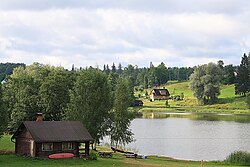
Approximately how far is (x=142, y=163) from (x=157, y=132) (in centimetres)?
3665

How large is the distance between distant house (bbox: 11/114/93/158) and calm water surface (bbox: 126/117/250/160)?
1223 cm

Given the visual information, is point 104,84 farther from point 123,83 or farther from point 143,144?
point 143,144

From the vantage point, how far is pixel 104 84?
59125 mm

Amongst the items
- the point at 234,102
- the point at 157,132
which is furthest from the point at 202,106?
the point at 157,132

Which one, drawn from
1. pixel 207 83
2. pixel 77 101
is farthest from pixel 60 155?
pixel 207 83

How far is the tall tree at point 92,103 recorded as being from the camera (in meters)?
57.1

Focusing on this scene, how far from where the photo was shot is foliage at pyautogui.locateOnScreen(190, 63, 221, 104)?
15262 centimetres

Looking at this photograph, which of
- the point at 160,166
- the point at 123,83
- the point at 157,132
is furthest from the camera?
the point at 157,132

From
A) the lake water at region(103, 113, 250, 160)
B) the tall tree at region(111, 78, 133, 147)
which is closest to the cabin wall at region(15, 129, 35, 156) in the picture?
the tall tree at region(111, 78, 133, 147)

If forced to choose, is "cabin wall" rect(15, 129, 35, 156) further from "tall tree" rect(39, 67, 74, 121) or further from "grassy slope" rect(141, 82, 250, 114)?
"grassy slope" rect(141, 82, 250, 114)

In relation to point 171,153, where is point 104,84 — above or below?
above

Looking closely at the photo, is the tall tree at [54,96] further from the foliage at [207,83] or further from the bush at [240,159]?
the foliage at [207,83]

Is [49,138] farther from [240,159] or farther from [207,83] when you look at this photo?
[207,83]

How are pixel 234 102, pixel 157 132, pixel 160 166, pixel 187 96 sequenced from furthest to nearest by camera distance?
pixel 187 96 < pixel 234 102 < pixel 157 132 < pixel 160 166
